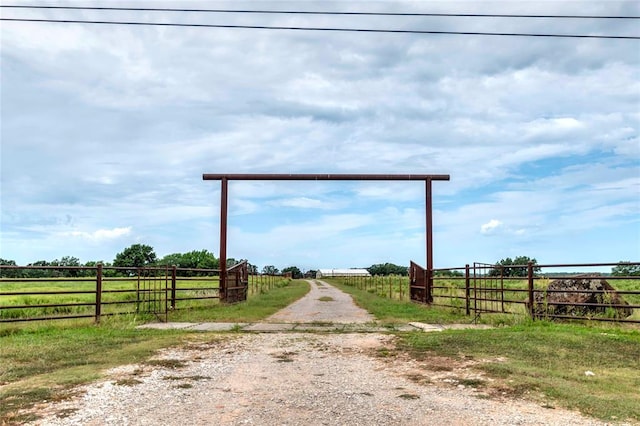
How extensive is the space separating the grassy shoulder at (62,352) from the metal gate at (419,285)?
7271 millimetres

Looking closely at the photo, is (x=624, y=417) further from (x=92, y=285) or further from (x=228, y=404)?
(x=92, y=285)

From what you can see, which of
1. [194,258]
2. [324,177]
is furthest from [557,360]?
[194,258]

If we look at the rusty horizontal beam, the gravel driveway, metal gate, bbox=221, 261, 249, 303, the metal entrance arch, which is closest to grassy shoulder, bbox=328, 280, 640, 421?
the gravel driveway

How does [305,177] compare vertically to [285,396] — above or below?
above

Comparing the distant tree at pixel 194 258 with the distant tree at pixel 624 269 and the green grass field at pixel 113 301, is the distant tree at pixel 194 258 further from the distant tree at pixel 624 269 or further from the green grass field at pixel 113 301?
the distant tree at pixel 624 269

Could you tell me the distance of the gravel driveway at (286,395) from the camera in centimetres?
489

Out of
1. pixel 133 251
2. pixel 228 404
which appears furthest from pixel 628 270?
pixel 133 251

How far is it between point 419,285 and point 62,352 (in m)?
13.9

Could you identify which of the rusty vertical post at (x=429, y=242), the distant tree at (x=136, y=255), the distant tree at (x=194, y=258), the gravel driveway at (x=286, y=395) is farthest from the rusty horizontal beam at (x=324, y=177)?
the distant tree at (x=194, y=258)

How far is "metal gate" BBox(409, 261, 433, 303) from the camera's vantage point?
18.5 metres

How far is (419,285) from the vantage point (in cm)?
1966

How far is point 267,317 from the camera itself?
1479 centimetres

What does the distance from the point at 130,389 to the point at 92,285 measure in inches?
1562

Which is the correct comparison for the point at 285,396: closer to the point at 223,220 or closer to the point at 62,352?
the point at 62,352
